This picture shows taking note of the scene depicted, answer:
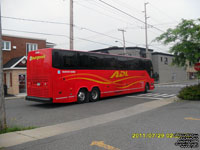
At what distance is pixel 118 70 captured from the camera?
17625 millimetres

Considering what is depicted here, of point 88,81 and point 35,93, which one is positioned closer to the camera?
point 35,93

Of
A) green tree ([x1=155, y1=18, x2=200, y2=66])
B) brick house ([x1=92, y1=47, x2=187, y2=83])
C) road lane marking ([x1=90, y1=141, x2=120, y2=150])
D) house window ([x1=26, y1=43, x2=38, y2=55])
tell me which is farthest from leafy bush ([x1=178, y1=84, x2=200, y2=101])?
brick house ([x1=92, y1=47, x2=187, y2=83])

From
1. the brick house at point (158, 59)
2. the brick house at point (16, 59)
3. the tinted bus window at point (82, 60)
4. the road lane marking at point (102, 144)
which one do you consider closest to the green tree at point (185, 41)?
the tinted bus window at point (82, 60)

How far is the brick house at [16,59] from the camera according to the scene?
72.8ft

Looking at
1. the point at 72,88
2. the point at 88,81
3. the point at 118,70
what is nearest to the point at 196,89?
the point at 118,70

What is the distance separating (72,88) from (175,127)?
768 centimetres

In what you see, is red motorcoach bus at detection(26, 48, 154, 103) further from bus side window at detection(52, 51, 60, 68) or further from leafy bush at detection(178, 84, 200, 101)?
leafy bush at detection(178, 84, 200, 101)

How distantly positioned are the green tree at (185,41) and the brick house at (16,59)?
1494 cm

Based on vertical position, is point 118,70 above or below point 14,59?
below

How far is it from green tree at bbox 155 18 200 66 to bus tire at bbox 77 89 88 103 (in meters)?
7.12

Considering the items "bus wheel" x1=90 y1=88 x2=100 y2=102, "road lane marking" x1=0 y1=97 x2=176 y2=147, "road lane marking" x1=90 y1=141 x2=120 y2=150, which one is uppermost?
"bus wheel" x1=90 y1=88 x2=100 y2=102

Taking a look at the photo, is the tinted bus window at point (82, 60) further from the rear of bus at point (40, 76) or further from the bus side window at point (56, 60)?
the rear of bus at point (40, 76)

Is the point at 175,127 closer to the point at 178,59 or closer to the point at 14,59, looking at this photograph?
the point at 178,59

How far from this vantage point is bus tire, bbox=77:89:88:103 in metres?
14.2
